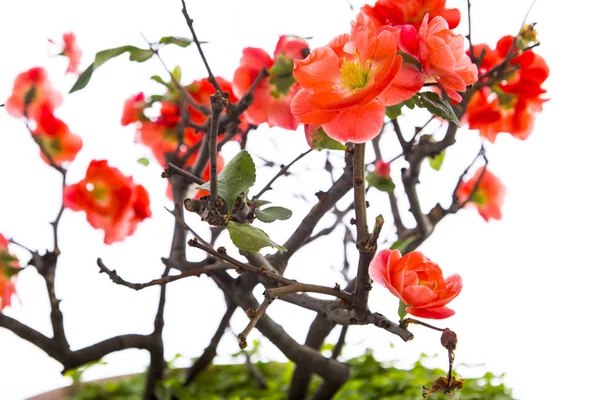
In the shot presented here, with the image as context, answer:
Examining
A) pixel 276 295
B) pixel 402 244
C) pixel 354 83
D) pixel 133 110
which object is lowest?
pixel 276 295

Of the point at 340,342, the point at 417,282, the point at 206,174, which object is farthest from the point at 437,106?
the point at 340,342

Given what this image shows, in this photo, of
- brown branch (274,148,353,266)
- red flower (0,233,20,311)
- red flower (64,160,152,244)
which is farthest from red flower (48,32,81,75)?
brown branch (274,148,353,266)

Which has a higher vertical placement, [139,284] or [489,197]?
[489,197]

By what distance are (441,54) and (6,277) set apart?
22.0 inches

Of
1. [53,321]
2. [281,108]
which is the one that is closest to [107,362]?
[53,321]

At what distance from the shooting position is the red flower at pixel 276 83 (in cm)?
71

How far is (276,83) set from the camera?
2.38ft

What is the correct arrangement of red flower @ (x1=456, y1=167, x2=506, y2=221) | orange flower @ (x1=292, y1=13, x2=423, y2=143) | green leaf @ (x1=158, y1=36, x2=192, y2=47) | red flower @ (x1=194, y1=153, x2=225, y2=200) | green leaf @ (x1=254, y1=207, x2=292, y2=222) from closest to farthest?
orange flower @ (x1=292, y1=13, x2=423, y2=143) → green leaf @ (x1=254, y1=207, x2=292, y2=222) → green leaf @ (x1=158, y1=36, x2=192, y2=47) → red flower @ (x1=194, y1=153, x2=225, y2=200) → red flower @ (x1=456, y1=167, x2=506, y2=221)

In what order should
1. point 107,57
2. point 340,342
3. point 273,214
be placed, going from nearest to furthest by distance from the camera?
point 273,214
point 107,57
point 340,342

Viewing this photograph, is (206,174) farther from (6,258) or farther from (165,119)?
(6,258)

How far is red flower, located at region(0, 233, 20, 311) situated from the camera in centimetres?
74

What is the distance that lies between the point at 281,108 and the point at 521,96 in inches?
10.1

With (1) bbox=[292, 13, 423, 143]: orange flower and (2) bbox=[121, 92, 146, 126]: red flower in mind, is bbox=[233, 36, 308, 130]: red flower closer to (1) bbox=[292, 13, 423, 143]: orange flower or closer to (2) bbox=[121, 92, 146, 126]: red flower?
(2) bbox=[121, 92, 146, 126]: red flower

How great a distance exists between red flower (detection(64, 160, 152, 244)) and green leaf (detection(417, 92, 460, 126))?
1.58 feet
